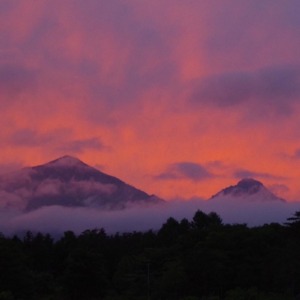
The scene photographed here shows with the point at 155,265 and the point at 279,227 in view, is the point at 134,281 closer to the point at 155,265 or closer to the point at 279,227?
the point at 155,265

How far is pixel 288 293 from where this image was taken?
34312mm

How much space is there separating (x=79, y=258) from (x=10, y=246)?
399cm

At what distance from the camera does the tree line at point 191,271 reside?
119 ft

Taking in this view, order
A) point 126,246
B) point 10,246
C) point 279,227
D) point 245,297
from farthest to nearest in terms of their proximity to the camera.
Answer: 1. point 126,246
2. point 279,227
3. point 10,246
4. point 245,297

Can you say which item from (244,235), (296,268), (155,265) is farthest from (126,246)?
(296,268)

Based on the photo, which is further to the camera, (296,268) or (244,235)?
(244,235)

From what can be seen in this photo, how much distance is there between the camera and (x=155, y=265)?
46.9m

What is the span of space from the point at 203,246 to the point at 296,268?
905 centimetres

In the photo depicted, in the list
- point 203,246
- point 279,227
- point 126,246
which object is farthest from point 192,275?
point 126,246

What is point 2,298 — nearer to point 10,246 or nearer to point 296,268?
point 10,246

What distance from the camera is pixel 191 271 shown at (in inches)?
1539

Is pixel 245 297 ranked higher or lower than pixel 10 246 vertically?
lower

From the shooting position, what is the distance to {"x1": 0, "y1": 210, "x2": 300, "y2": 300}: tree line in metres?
36.4

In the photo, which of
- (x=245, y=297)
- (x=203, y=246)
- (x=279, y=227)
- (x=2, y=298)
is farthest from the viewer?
(x=279, y=227)
